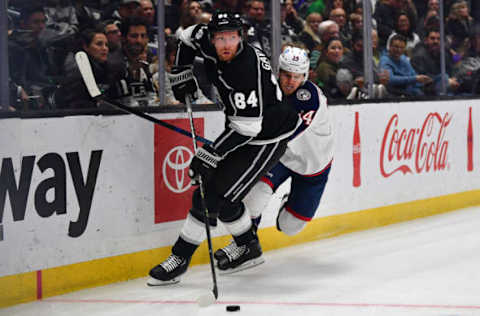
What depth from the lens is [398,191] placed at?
6699 millimetres

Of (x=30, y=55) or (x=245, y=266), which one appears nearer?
(x=30, y=55)

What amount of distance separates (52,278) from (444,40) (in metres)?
4.62

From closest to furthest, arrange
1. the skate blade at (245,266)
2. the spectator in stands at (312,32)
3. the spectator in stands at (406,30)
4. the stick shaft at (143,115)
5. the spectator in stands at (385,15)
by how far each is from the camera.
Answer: the stick shaft at (143,115), the skate blade at (245,266), the spectator in stands at (312,32), the spectator in stands at (385,15), the spectator in stands at (406,30)

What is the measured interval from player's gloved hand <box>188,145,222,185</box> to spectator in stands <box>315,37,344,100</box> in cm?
208

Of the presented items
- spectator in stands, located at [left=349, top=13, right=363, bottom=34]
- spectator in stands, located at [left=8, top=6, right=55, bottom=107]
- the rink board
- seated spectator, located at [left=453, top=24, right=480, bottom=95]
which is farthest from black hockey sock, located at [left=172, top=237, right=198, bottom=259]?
seated spectator, located at [left=453, top=24, right=480, bottom=95]

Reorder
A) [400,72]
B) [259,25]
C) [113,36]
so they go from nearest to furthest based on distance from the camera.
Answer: [113,36], [259,25], [400,72]

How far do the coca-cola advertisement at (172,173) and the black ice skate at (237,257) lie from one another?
1.13ft

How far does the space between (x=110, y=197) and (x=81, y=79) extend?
65cm

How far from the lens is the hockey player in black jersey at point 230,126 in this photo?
421 cm

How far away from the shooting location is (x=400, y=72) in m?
6.97

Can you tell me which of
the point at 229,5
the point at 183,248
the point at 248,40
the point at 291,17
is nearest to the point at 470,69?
the point at 291,17

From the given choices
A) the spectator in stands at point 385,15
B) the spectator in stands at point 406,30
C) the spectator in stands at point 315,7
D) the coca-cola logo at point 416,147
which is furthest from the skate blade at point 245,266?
the spectator in stands at point 406,30

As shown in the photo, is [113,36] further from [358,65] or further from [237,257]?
[358,65]

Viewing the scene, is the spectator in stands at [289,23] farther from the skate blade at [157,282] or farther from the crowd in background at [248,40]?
the skate blade at [157,282]
